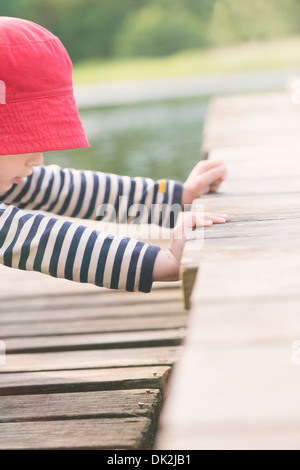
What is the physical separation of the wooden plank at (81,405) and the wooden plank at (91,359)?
0.14 m

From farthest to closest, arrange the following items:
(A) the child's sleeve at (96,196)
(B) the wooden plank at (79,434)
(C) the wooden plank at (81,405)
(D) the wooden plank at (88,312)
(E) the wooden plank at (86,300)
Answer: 1. (E) the wooden plank at (86,300)
2. (D) the wooden plank at (88,312)
3. (A) the child's sleeve at (96,196)
4. (C) the wooden plank at (81,405)
5. (B) the wooden plank at (79,434)

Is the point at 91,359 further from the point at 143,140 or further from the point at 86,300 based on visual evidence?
the point at 143,140

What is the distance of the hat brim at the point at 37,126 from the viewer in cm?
104

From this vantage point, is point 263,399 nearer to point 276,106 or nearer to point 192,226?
point 192,226

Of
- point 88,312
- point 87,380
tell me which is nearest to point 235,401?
point 87,380

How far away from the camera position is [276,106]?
2756mm

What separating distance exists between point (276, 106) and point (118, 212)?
1.51 meters

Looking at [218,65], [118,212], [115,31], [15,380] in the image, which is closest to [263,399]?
[15,380]

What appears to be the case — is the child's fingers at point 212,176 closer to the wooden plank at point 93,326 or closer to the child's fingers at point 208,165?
the child's fingers at point 208,165

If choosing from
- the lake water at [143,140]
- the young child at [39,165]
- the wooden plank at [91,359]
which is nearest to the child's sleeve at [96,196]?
the young child at [39,165]

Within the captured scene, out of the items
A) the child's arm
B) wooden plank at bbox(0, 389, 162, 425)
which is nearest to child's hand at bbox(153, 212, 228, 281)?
the child's arm

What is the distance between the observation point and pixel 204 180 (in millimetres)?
1269

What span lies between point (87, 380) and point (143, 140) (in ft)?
12.4

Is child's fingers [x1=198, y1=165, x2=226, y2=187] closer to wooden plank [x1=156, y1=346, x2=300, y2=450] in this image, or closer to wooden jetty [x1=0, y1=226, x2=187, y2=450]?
wooden jetty [x1=0, y1=226, x2=187, y2=450]
